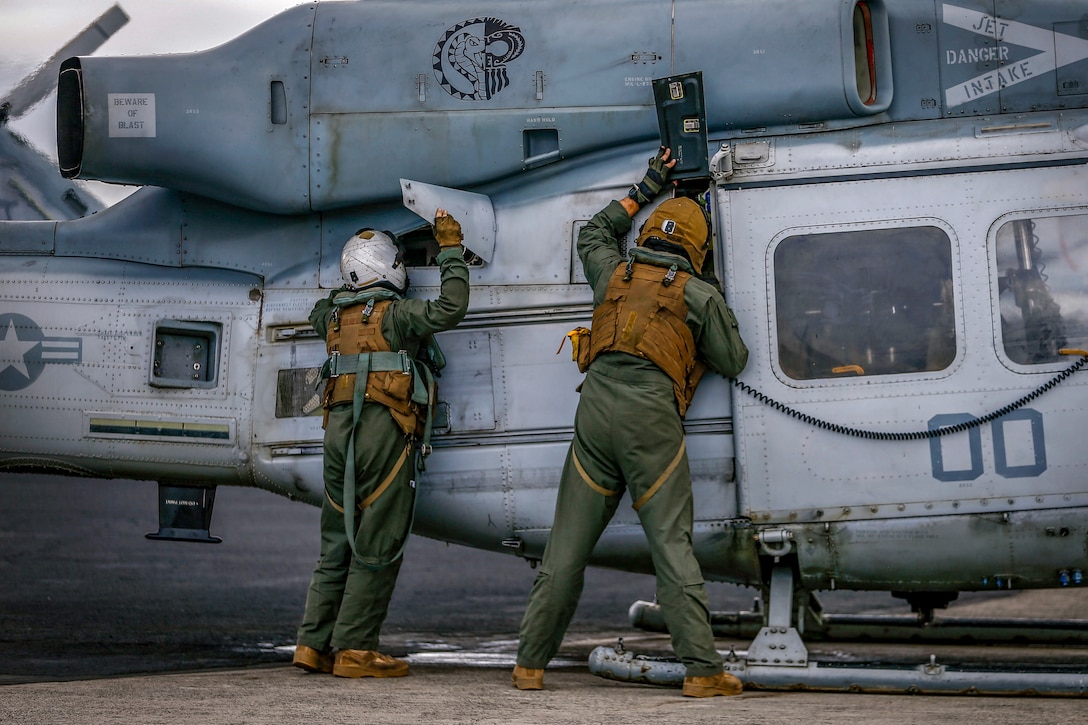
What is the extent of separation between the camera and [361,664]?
5.12 meters

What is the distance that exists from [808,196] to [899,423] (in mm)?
1021

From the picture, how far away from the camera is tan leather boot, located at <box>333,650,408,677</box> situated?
511 centimetres

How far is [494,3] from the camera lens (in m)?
5.61

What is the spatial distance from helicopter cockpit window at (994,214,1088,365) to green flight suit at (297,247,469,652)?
88.3 inches

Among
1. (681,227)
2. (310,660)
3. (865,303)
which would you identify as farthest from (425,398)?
(865,303)

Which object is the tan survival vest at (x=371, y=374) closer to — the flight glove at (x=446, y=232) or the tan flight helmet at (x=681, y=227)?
the flight glove at (x=446, y=232)

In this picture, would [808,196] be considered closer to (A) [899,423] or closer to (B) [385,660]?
(A) [899,423]

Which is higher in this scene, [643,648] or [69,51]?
[69,51]

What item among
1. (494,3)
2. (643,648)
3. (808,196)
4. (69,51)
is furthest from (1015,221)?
(69,51)

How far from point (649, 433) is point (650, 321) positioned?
17.5 inches

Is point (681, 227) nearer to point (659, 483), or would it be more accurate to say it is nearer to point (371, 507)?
point (659, 483)

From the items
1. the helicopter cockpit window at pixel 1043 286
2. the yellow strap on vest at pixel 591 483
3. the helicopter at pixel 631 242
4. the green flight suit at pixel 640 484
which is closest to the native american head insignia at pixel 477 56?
the helicopter at pixel 631 242

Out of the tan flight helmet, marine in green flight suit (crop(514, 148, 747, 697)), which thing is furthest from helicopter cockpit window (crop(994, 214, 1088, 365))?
the tan flight helmet

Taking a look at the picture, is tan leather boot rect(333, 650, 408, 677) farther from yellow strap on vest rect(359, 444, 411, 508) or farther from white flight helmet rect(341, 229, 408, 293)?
white flight helmet rect(341, 229, 408, 293)
